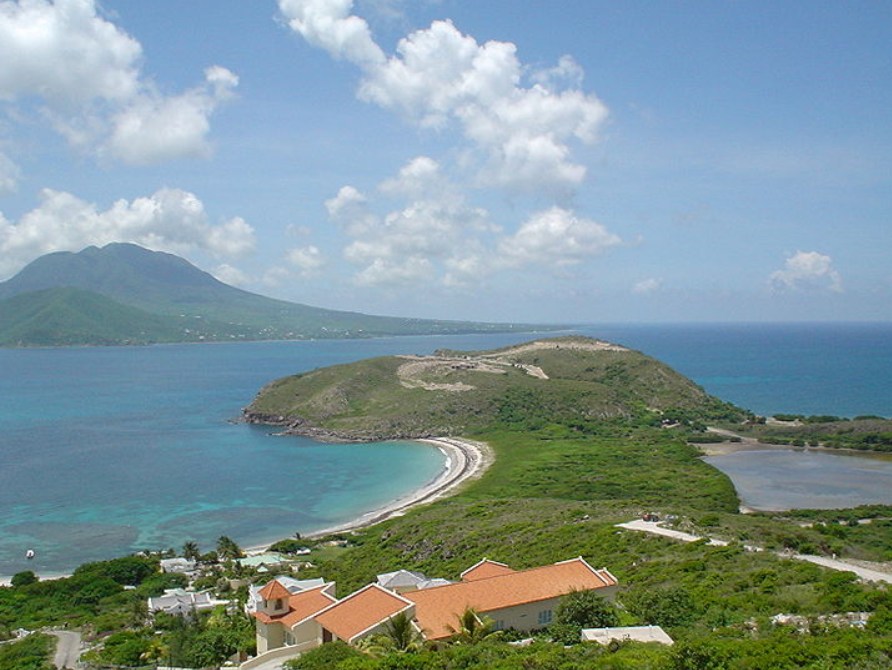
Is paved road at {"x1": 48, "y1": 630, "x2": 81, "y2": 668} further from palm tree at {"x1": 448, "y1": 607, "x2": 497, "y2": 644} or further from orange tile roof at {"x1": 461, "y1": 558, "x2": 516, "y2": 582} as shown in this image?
palm tree at {"x1": 448, "y1": 607, "x2": 497, "y2": 644}

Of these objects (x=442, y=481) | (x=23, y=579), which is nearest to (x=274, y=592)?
(x=23, y=579)

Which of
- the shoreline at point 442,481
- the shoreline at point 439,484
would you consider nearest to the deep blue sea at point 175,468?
the shoreline at point 439,484

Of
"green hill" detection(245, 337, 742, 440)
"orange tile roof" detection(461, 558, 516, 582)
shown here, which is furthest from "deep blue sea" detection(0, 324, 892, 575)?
"orange tile roof" detection(461, 558, 516, 582)

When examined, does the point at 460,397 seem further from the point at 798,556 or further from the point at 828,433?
the point at 798,556

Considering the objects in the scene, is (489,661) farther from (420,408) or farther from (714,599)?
(420,408)

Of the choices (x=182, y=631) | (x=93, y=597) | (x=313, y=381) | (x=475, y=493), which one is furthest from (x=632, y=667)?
(x=313, y=381)

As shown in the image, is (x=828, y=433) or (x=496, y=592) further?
(x=828, y=433)
